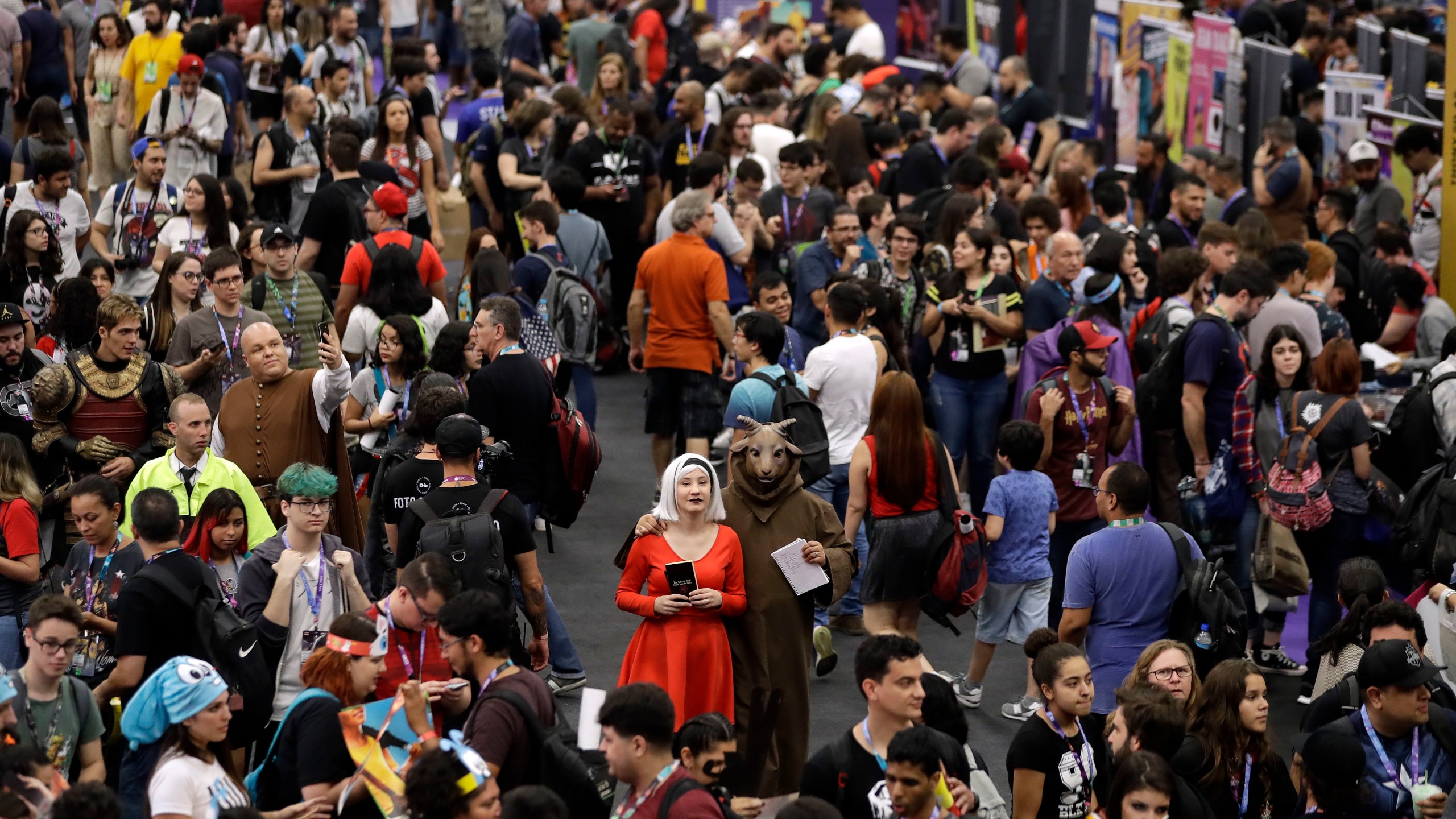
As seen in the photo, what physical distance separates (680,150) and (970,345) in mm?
4239

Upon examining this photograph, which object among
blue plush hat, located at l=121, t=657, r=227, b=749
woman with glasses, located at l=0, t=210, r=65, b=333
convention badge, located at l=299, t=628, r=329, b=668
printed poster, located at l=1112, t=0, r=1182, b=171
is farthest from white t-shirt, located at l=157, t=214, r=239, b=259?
printed poster, located at l=1112, t=0, r=1182, b=171

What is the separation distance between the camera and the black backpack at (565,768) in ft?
15.6

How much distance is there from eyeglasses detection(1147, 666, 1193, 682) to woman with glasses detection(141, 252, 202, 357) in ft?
16.6

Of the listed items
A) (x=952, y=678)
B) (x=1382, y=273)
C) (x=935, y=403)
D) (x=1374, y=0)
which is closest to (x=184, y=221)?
(x=935, y=403)

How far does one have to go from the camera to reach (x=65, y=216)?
9695 mm

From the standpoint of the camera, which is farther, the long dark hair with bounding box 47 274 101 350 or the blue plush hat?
the long dark hair with bounding box 47 274 101 350

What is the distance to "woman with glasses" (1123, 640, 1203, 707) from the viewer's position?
5648mm

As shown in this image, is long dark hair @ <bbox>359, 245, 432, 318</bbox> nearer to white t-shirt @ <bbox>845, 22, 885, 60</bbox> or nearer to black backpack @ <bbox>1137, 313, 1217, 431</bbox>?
black backpack @ <bbox>1137, 313, 1217, 431</bbox>

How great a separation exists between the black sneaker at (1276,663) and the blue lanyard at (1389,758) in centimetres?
289

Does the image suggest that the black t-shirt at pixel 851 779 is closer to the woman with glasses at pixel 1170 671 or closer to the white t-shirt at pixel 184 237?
the woman with glasses at pixel 1170 671

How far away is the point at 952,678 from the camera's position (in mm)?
7930

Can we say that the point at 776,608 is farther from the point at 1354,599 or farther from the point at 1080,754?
the point at 1354,599

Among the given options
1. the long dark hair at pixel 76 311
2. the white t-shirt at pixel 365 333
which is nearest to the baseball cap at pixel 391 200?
the white t-shirt at pixel 365 333

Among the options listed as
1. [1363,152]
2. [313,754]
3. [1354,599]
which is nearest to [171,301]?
[313,754]
